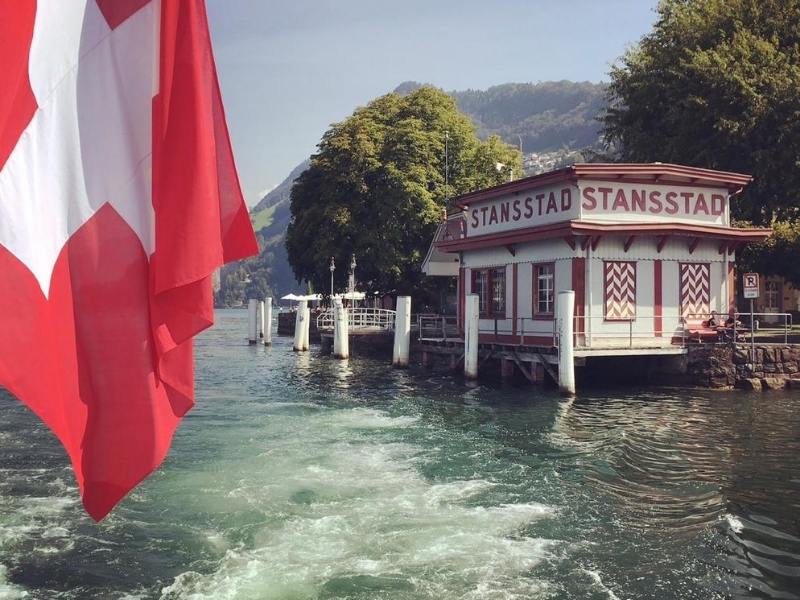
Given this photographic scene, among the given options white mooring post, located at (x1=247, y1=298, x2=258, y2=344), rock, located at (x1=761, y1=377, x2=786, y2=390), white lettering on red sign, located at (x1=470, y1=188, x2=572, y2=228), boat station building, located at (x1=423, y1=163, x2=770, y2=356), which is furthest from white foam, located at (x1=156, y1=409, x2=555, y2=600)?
white mooring post, located at (x1=247, y1=298, x2=258, y2=344)

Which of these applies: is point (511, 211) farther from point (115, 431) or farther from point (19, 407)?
point (115, 431)

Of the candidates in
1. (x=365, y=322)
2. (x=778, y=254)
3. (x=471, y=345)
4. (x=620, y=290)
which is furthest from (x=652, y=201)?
(x=365, y=322)

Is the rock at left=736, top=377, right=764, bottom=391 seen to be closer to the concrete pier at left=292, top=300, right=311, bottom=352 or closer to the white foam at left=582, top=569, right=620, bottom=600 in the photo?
the white foam at left=582, top=569, right=620, bottom=600

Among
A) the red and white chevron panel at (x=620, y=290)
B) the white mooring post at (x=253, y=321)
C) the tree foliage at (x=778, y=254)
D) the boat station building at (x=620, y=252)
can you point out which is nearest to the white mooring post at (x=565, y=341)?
the boat station building at (x=620, y=252)

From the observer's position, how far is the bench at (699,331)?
28219 mm

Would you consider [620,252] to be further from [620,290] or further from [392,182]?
[392,182]

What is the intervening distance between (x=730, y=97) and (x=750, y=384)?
56.1 ft

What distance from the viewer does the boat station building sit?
27.7 meters

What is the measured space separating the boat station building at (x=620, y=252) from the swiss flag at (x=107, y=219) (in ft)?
78.4

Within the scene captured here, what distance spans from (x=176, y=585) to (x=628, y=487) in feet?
26.4

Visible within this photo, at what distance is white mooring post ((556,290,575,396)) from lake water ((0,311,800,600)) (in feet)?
9.62

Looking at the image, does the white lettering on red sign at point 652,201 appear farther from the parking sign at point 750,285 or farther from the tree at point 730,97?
the tree at point 730,97

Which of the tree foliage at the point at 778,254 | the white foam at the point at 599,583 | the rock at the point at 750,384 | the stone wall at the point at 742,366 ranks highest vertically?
the tree foliage at the point at 778,254

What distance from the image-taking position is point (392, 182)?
4966cm
